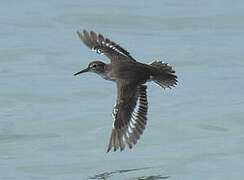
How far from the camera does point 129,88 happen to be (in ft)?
33.6

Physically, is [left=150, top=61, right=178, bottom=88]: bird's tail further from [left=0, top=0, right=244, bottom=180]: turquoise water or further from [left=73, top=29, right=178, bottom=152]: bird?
[left=0, top=0, right=244, bottom=180]: turquoise water

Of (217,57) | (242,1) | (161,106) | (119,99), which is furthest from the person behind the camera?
(242,1)

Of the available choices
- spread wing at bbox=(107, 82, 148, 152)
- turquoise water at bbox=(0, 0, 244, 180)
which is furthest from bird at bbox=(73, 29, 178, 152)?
turquoise water at bbox=(0, 0, 244, 180)

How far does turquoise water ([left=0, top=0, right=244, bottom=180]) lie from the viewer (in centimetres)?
1034

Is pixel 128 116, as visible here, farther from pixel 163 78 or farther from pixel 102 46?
pixel 102 46

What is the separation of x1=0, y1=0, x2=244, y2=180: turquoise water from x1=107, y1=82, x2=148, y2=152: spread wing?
1.46 feet

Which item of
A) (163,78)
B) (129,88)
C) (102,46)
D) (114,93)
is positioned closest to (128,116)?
(129,88)

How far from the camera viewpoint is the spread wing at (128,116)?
9.66 meters

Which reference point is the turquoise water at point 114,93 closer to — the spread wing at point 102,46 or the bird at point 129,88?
the bird at point 129,88

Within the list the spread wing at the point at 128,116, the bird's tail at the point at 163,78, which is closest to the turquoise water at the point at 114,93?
the spread wing at the point at 128,116

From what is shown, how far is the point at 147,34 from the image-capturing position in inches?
619

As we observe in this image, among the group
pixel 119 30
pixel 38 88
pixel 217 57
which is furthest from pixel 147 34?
pixel 38 88

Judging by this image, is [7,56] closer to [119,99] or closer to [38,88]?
[38,88]

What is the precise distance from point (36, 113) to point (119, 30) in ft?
13.3
